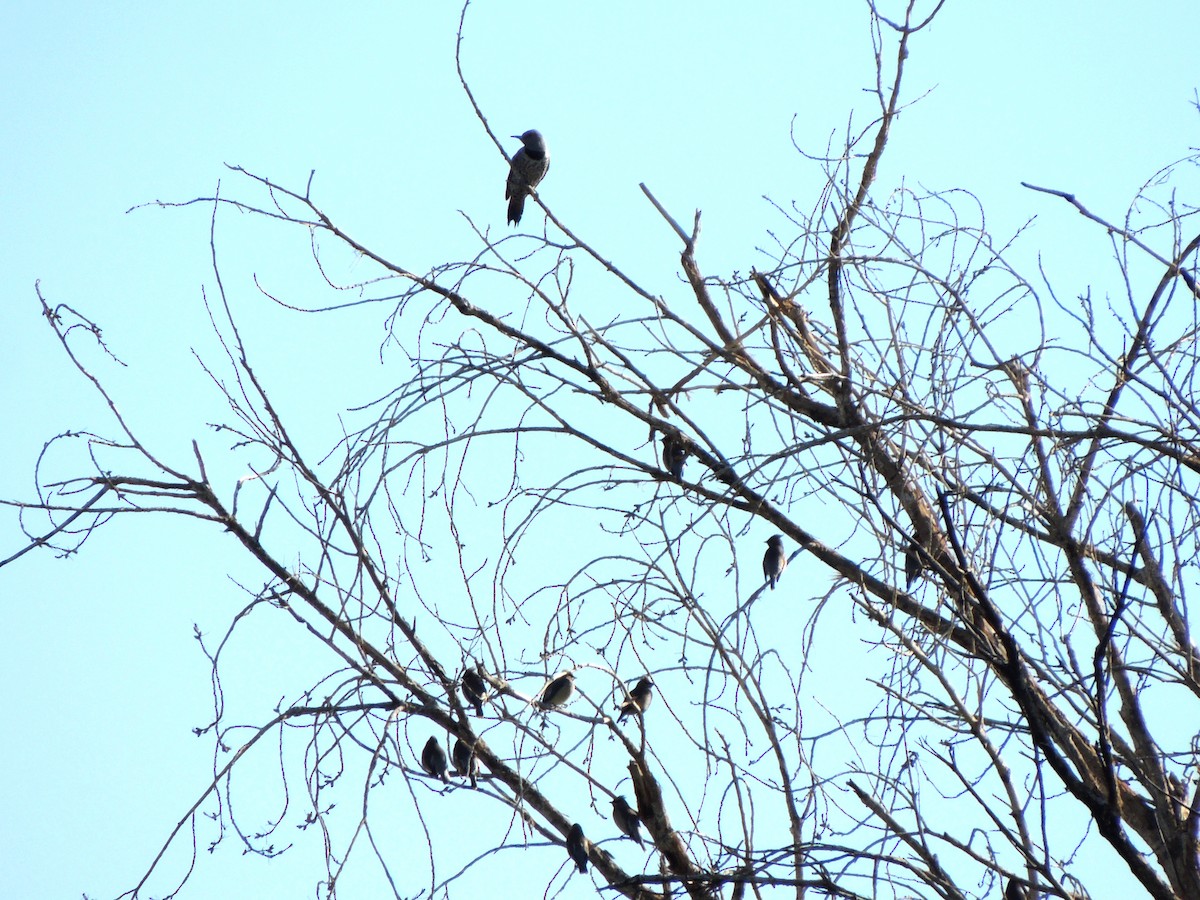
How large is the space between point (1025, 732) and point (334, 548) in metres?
1.74

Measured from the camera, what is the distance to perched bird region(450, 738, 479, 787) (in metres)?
3.49

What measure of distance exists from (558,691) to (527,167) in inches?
176

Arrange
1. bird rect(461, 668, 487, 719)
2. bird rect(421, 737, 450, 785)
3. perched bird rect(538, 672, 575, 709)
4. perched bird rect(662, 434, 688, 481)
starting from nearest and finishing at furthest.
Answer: perched bird rect(538, 672, 575, 709), bird rect(461, 668, 487, 719), perched bird rect(662, 434, 688, 481), bird rect(421, 737, 450, 785)

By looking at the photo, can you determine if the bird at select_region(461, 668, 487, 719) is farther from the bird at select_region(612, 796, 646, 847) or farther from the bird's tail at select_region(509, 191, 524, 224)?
the bird's tail at select_region(509, 191, 524, 224)

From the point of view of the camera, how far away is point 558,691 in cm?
377

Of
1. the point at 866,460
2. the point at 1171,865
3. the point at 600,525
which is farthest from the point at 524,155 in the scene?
the point at 1171,865

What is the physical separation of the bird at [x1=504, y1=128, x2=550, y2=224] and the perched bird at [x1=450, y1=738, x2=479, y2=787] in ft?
12.9

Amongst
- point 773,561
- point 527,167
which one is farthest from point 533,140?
point 773,561

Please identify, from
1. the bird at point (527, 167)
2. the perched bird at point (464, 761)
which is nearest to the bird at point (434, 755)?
the perched bird at point (464, 761)

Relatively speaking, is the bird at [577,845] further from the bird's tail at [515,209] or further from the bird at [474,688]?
the bird's tail at [515,209]

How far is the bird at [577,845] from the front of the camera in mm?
3514

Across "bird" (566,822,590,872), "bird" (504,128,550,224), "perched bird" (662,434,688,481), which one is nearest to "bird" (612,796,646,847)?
"bird" (566,822,590,872)

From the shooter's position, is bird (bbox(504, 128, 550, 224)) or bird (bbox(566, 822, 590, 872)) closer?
bird (bbox(566, 822, 590, 872))

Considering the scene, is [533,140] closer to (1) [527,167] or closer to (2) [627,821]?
(1) [527,167]
